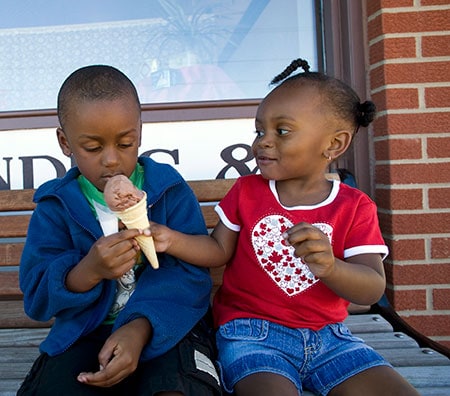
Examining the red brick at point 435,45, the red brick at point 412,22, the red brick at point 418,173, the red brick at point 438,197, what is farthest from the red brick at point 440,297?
the red brick at point 412,22

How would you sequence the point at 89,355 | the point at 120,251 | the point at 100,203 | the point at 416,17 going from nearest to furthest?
the point at 120,251 < the point at 89,355 < the point at 100,203 < the point at 416,17

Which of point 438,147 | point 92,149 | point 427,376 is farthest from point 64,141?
point 438,147

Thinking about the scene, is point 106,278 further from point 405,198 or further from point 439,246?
point 439,246

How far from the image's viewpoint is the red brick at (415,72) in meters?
2.59

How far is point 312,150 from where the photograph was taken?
1.83m

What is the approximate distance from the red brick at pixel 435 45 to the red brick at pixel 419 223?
0.73 meters

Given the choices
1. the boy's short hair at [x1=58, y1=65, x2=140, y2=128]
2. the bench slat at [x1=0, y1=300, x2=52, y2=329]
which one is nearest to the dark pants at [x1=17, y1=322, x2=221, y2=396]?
the boy's short hair at [x1=58, y1=65, x2=140, y2=128]

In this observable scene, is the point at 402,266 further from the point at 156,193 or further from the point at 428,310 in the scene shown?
the point at 156,193

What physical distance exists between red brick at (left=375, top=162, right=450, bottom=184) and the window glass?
877mm

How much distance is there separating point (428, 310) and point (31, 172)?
7.03ft

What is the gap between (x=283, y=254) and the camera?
1768 millimetres

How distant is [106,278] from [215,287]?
956 mm

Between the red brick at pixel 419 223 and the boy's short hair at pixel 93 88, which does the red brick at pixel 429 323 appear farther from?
the boy's short hair at pixel 93 88

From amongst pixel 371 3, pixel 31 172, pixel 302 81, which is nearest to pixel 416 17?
pixel 371 3
